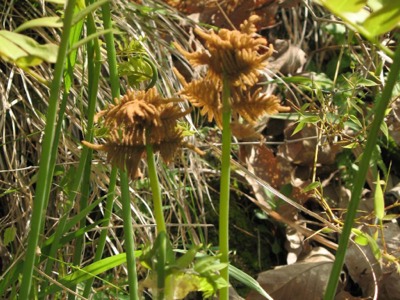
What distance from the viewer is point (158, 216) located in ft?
2.21

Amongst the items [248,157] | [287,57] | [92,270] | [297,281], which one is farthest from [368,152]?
[287,57]

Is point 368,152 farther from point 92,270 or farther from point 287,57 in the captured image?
point 287,57

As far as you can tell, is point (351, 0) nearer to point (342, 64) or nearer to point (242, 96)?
point (242, 96)

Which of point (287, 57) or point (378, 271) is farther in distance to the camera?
point (287, 57)

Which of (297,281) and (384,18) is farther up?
(384,18)

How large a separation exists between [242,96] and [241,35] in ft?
0.17

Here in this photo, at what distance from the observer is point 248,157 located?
2064mm

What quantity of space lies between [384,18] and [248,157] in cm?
155

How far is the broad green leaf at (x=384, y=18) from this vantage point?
0.51 meters

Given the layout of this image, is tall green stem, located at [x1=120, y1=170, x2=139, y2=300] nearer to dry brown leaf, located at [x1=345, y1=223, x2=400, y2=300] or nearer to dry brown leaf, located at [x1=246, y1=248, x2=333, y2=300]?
dry brown leaf, located at [x1=246, y1=248, x2=333, y2=300]

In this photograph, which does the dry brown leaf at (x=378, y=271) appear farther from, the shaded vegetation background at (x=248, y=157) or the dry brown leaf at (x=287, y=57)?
the dry brown leaf at (x=287, y=57)

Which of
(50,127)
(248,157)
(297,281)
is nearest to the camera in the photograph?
(50,127)

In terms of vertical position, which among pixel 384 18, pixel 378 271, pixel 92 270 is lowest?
pixel 378 271

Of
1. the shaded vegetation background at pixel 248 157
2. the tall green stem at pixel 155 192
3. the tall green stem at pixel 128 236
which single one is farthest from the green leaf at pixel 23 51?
the shaded vegetation background at pixel 248 157
